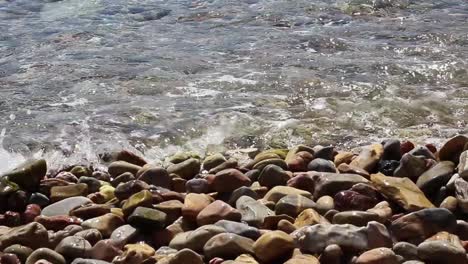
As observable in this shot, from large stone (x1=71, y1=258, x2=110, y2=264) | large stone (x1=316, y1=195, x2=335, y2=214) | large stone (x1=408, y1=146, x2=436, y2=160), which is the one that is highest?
large stone (x1=71, y1=258, x2=110, y2=264)

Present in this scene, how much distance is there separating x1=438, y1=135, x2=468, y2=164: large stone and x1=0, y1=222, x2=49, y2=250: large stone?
246 centimetres

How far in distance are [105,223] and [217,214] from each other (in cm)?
62

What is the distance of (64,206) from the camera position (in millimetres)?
4262

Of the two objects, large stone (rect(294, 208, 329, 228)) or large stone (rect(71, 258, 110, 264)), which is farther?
large stone (rect(294, 208, 329, 228))

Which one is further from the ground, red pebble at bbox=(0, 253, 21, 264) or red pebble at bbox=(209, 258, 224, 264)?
red pebble at bbox=(0, 253, 21, 264)

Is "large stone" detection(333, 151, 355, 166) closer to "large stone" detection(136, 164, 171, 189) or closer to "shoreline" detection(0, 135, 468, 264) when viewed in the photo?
"shoreline" detection(0, 135, 468, 264)

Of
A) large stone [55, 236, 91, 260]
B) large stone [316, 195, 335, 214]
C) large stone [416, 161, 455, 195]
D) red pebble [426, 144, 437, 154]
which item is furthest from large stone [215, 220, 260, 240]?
red pebble [426, 144, 437, 154]

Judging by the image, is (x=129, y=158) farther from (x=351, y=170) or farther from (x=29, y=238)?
(x=351, y=170)

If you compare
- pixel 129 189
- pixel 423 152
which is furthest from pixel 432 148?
pixel 129 189

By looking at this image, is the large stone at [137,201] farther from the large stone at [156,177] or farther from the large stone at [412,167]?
the large stone at [412,167]

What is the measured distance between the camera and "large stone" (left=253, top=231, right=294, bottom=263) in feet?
11.4

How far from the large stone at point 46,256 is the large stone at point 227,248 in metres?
0.73

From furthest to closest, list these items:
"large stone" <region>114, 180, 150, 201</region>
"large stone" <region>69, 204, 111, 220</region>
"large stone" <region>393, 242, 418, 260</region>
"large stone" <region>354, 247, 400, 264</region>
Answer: "large stone" <region>114, 180, 150, 201</region>, "large stone" <region>69, 204, 111, 220</region>, "large stone" <region>393, 242, 418, 260</region>, "large stone" <region>354, 247, 400, 264</region>

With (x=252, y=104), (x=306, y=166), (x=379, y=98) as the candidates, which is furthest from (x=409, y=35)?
(x=306, y=166)
